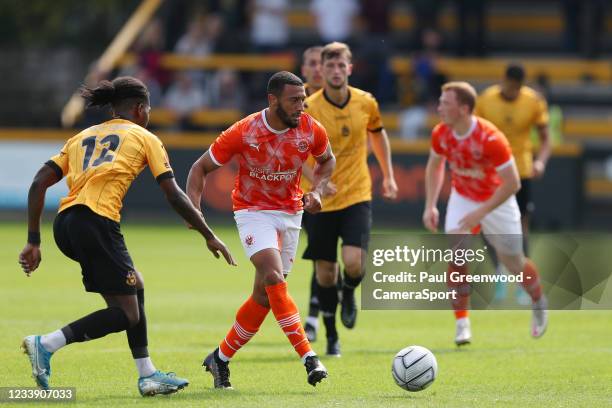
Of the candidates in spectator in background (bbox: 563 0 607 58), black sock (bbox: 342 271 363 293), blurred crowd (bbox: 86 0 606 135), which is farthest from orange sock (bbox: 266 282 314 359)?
spectator in background (bbox: 563 0 607 58)

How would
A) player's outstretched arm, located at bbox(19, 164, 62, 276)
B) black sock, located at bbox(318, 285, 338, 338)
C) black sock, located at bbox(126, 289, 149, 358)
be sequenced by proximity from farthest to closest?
black sock, located at bbox(318, 285, 338, 338), black sock, located at bbox(126, 289, 149, 358), player's outstretched arm, located at bbox(19, 164, 62, 276)

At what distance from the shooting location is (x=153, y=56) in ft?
89.1

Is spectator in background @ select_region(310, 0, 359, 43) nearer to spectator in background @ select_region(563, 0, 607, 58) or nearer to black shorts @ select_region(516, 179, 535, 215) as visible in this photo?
spectator in background @ select_region(563, 0, 607, 58)

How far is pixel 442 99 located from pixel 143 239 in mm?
11038

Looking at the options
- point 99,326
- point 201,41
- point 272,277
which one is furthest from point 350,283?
point 201,41

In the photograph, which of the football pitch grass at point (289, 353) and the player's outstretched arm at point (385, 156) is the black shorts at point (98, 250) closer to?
the football pitch grass at point (289, 353)

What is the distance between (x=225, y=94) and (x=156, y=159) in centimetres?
1868

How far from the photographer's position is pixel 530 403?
8.47 m

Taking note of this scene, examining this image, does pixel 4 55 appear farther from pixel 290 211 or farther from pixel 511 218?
pixel 290 211

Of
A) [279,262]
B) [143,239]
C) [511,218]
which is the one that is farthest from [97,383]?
[143,239]

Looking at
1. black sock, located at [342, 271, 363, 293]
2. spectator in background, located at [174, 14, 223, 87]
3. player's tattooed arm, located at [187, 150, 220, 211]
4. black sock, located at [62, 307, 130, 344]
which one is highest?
spectator in background, located at [174, 14, 223, 87]

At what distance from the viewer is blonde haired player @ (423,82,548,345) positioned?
11.6 m

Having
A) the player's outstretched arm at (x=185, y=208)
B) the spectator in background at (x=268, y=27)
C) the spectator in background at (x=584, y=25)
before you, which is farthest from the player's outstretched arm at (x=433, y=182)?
the spectator in background at (x=584, y=25)

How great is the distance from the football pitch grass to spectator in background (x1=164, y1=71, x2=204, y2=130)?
9350 millimetres
